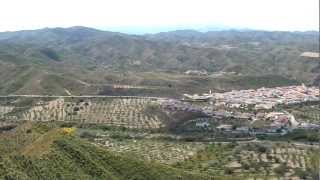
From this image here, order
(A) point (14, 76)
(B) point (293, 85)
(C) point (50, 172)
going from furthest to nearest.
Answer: (B) point (293, 85), (A) point (14, 76), (C) point (50, 172)

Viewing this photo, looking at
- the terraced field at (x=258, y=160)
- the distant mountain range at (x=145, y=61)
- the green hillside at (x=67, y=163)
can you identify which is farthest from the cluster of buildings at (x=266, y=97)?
the green hillside at (x=67, y=163)

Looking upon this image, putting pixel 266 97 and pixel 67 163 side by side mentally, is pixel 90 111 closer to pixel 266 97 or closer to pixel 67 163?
pixel 266 97

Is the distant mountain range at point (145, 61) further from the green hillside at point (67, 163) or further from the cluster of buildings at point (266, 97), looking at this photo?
the green hillside at point (67, 163)

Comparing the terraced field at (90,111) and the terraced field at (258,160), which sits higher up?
the terraced field at (90,111)

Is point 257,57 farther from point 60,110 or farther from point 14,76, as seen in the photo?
point 60,110

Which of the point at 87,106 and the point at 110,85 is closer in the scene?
the point at 87,106

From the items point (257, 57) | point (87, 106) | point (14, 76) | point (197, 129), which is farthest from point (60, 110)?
point (257, 57)

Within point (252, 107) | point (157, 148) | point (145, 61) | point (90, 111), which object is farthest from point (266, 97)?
point (145, 61)
